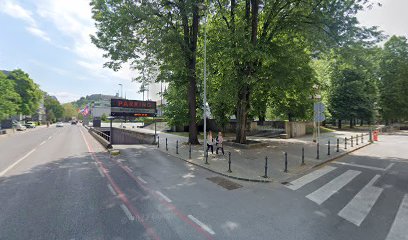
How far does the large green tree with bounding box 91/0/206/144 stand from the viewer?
14711mm

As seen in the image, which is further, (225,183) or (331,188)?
(225,183)

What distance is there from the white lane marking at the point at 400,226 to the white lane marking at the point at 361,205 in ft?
1.98

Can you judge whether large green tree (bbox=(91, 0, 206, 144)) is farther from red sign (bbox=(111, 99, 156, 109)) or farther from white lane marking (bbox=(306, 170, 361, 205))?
white lane marking (bbox=(306, 170, 361, 205))

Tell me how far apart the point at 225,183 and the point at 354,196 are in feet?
15.1

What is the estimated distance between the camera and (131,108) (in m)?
21.0

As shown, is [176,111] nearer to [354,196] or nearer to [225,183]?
[225,183]

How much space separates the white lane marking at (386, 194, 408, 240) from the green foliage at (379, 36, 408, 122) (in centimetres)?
4937

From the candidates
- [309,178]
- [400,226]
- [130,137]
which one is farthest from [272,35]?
[130,137]

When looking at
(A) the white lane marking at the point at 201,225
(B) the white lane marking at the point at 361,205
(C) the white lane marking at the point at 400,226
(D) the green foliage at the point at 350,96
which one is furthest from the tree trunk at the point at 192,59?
(D) the green foliage at the point at 350,96

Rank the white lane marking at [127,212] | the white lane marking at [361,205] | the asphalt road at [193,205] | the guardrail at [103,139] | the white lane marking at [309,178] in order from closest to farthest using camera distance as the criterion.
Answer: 1. the asphalt road at [193,205]
2. the white lane marking at [127,212]
3. the white lane marking at [361,205]
4. the white lane marking at [309,178]
5. the guardrail at [103,139]

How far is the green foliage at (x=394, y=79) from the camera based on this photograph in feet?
137

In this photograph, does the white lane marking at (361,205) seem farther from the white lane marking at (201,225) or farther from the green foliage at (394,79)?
the green foliage at (394,79)

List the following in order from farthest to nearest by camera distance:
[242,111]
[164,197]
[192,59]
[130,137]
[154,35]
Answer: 1. [130,137]
2. [192,59]
3. [242,111]
4. [154,35]
5. [164,197]

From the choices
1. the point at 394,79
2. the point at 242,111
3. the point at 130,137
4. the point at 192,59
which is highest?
the point at 394,79
